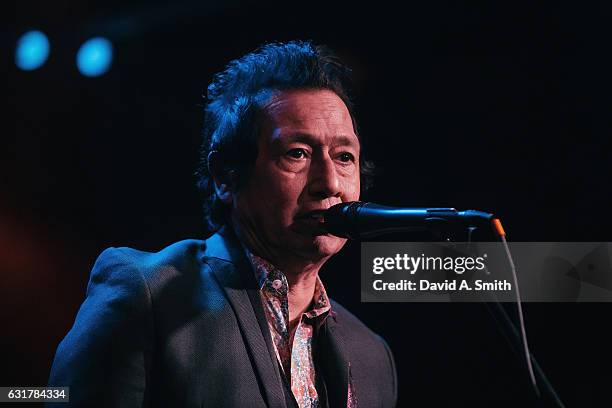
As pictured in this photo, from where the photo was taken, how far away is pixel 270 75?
244 cm

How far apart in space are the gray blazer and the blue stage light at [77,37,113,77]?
57.3 inches

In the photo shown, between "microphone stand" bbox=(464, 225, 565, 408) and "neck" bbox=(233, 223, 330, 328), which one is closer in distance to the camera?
"microphone stand" bbox=(464, 225, 565, 408)

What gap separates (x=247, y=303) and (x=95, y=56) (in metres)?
1.85

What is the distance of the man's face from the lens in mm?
2154

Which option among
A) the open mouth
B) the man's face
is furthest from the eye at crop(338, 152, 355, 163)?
the open mouth

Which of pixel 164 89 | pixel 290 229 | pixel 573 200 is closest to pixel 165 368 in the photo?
pixel 290 229

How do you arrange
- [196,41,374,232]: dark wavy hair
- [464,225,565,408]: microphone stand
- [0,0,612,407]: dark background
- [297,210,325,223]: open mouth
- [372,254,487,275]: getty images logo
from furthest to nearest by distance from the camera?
[0,0,612,407]: dark background
[372,254,487,275]: getty images logo
[196,41,374,232]: dark wavy hair
[297,210,325,223]: open mouth
[464,225,565,408]: microphone stand

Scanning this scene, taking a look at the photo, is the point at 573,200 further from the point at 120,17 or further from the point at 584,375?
the point at 120,17

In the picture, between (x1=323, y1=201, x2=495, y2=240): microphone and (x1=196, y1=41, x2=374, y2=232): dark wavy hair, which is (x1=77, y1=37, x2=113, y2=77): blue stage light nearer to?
(x1=196, y1=41, x2=374, y2=232): dark wavy hair

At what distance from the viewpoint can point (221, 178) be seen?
97.0 inches

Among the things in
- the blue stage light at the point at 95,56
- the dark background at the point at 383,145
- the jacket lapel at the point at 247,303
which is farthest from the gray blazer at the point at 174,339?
the blue stage light at the point at 95,56

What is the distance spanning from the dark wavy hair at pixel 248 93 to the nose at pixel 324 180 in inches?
10.2

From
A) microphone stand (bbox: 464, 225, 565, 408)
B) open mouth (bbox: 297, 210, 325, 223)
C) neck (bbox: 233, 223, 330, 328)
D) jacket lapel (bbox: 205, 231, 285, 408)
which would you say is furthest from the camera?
neck (bbox: 233, 223, 330, 328)

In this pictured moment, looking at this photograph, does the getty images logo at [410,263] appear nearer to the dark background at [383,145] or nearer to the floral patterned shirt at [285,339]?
the dark background at [383,145]
